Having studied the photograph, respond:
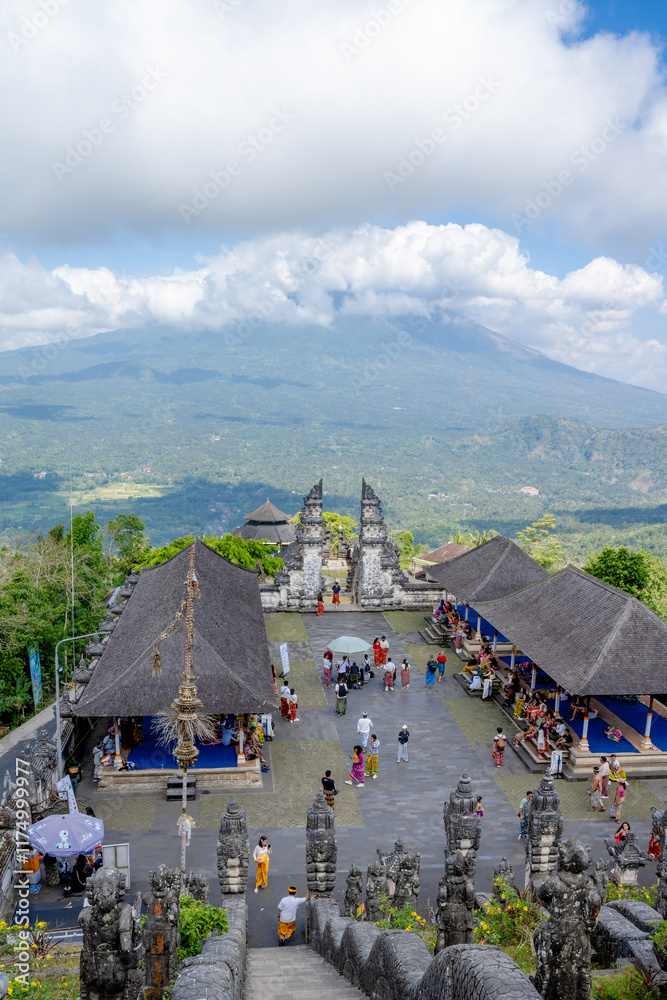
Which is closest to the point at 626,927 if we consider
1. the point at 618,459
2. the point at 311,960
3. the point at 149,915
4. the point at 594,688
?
the point at 311,960

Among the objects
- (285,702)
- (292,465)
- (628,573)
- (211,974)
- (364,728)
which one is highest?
(292,465)

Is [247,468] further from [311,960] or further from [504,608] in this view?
[311,960]

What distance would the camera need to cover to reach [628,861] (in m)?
12.5

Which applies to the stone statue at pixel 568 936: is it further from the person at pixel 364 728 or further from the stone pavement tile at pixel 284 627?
the stone pavement tile at pixel 284 627

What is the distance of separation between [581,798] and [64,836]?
37.3 ft

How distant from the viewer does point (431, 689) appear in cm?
2220

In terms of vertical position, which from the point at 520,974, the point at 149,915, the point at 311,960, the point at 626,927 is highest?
the point at 520,974

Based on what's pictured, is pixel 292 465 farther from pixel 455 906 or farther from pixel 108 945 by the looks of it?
pixel 108 945

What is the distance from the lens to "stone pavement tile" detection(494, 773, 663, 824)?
50.6ft

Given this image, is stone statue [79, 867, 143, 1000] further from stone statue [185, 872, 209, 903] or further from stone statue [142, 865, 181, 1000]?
stone statue [185, 872, 209, 903]

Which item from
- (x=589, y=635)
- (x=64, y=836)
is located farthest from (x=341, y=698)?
(x=64, y=836)

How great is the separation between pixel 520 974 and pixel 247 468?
15920 cm

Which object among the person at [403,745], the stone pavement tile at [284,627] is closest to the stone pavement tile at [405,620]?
the stone pavement tile at [284,627]

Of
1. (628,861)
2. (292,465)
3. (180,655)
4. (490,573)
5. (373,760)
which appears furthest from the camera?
(292,465)
